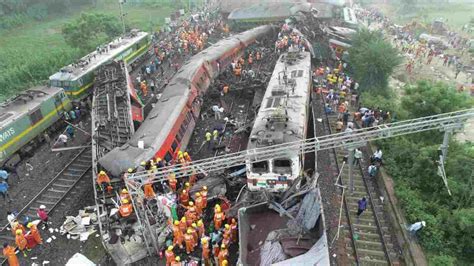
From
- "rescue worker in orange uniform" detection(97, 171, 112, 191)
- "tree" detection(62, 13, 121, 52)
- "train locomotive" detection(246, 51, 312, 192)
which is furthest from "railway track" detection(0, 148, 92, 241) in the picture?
"tree" detection(62, 13, 121, 52)

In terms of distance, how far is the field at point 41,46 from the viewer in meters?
32.0

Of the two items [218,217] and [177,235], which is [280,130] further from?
[177,235]

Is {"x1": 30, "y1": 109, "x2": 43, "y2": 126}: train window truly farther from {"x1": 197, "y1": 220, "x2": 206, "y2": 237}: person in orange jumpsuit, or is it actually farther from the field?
{"x1": 197, "y1": 220, "x2": 206, "y2": 237}: person in orange jumpsuit

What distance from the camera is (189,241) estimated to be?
44.9 feet

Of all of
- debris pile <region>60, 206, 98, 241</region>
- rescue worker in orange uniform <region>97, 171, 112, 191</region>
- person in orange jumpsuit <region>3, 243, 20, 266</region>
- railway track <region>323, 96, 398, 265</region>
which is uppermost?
rescue worker in orange uniform <region>97, 171, 112, 191</region>

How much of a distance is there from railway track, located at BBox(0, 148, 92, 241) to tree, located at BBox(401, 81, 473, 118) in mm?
17219

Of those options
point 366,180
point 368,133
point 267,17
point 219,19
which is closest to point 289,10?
point 267,17

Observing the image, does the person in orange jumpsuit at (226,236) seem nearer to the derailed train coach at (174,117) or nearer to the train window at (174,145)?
the derailed train coach at (174,117)

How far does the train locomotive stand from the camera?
14.2 meters

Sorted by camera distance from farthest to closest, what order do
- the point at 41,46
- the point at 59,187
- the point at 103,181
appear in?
the point at 41,46 < the point at 59,187 < the point at 103,181

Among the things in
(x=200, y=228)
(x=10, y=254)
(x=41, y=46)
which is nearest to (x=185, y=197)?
(x=200, y=228)

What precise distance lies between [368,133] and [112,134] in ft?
38.5

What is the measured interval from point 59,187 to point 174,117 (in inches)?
248

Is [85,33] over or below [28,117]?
over
